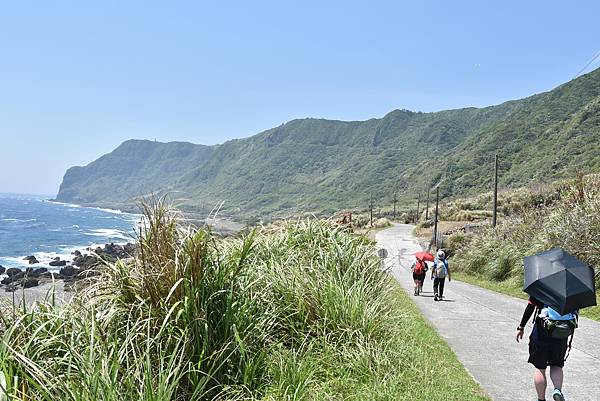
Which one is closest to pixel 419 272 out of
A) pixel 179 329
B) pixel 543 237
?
pixel 543 237

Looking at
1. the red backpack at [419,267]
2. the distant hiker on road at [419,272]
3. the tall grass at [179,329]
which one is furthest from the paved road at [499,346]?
the tall grass at [179,329]

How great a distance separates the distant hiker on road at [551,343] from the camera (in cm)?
443

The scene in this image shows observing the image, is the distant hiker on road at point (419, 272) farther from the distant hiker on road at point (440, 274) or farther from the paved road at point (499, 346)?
the distant hiker on road at point (440, 274)

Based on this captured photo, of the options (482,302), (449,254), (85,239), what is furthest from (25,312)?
(85,239)

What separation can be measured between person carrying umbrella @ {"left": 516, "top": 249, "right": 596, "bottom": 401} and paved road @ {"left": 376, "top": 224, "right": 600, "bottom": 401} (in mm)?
653

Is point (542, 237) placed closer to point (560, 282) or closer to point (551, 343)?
point (551, 343)

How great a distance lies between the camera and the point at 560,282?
4422 millimetres

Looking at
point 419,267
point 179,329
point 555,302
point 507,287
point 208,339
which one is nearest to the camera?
point 555,302

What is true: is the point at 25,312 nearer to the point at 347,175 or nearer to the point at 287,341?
the point at 287,341

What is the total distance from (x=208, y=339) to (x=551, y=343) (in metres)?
3.18

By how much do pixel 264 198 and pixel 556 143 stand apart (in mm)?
125181

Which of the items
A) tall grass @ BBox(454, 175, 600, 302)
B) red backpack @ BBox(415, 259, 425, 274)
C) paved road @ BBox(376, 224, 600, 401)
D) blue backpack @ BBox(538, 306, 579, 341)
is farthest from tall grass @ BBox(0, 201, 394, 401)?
tall grass @ BBox(454, 175, 600, 302)

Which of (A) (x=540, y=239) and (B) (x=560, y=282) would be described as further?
(A) (x=540, y=239)

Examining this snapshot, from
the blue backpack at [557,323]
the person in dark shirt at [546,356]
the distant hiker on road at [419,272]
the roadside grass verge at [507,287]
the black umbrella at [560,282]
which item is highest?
the black umbrella at [560,282]
